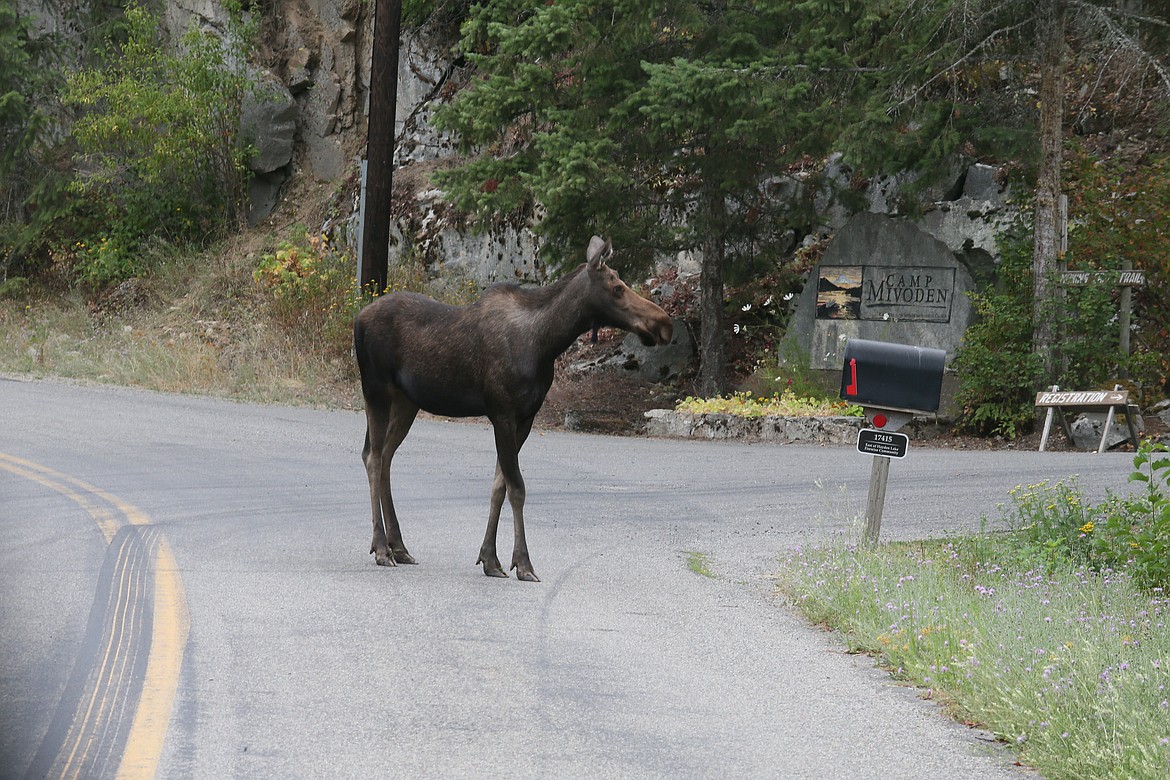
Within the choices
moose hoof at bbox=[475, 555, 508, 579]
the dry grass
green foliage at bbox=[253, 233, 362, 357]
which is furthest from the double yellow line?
green foliage at bbox=[253, 233, 362, 357]

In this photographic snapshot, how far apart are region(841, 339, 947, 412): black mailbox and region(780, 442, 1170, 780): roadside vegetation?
110 cm

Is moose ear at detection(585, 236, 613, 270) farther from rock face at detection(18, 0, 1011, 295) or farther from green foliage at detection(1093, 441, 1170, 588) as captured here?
rock face at detection(18, 0, 1011, 295)

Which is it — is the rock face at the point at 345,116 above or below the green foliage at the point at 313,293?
above

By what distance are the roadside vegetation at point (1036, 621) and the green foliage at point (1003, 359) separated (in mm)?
9550

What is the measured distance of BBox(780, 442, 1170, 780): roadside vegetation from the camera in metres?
5.18

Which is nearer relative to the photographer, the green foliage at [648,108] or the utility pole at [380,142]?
the green foliage at [648,108]

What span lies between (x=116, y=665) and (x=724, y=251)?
19.2 m

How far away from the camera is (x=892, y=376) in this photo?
9.52 m

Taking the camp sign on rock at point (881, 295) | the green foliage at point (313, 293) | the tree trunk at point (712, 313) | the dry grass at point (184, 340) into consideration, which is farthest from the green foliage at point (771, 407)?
the green foliage at point (313, 293)

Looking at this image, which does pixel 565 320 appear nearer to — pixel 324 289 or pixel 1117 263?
pixel 1117 263

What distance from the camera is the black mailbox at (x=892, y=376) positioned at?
31.1ft

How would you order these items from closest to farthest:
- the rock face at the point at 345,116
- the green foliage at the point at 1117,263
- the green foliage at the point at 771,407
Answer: the green foliage at the point at 771,407 < the green foliage at the point at 1117,263 < the rock face at the point at 345,116

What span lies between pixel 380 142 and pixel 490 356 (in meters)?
17.5

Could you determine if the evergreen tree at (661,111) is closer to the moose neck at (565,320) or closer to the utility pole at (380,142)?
the utility pole at (380,142)
